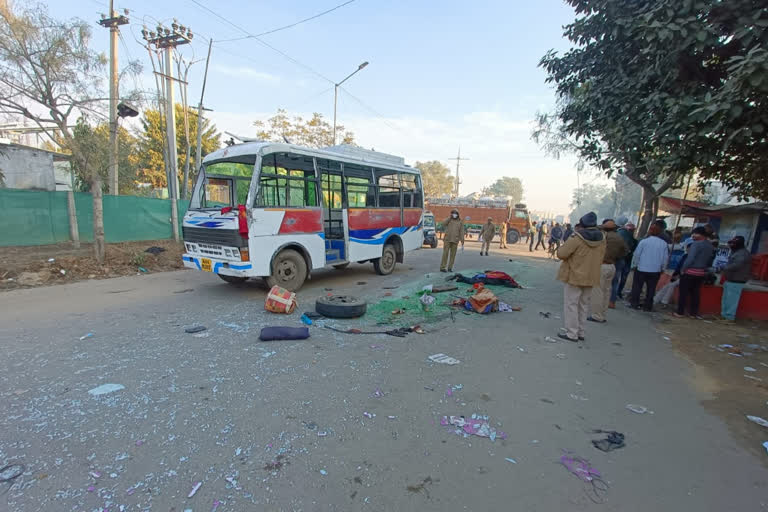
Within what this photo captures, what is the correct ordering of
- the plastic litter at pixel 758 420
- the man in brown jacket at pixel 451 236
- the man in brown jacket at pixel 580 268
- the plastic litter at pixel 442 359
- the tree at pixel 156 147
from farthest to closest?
1. the tree at pixel 156 147
2. the man in brown jacket at pixel 451 236
3. the man in brown jacket at pixel 580 268
4. the plastic litter at pixel 442 359
5. the plastic litter at pixel 758 420

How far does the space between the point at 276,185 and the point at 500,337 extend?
482 centimetres

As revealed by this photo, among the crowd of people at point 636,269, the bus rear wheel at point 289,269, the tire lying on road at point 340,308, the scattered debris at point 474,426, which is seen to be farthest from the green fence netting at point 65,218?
the crowd of people at point 636,269

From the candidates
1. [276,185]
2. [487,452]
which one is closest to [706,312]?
[487,452]

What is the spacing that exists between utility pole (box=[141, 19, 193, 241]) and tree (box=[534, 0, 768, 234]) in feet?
45.7

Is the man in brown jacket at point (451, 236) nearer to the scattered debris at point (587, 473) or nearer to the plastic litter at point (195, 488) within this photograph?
the scattered debris at point (587, 473)

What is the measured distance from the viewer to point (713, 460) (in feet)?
8.09

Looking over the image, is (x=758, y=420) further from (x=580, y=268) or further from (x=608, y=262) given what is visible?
(x=608, y=262)

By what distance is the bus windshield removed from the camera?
22.2ft

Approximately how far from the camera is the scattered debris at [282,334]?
14.2 feet

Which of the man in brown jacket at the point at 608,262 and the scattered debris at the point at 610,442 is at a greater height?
the man in brown jacket at the point at 608,262

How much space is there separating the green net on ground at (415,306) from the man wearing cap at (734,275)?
358 cm

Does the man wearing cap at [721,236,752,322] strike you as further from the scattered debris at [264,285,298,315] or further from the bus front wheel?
the scattered debris at [264,285,298,315]

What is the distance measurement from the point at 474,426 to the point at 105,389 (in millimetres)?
3167

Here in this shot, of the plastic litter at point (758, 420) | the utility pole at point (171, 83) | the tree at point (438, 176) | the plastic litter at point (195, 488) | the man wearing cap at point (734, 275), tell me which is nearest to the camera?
the plastic litter at point (195, 488)
